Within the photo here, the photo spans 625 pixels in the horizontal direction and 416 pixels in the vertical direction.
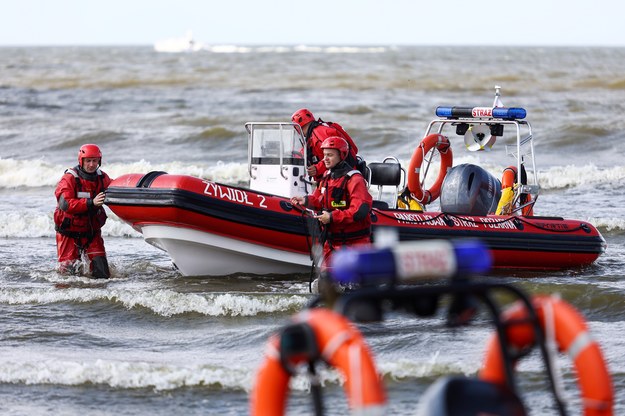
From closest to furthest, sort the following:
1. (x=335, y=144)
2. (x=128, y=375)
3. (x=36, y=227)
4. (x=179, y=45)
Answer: (x=128, y=375) < (x=335, y=144) < (x=36, y=227) < (x=179, y=45)

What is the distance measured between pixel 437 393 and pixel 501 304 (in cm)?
516

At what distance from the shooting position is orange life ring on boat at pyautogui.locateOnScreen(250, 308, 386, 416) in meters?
2.44

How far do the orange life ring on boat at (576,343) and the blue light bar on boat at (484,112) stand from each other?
6282 millimetres

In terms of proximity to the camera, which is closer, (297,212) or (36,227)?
(297,212)

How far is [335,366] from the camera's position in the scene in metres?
2.60

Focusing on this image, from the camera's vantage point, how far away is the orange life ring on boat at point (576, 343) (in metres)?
2.71

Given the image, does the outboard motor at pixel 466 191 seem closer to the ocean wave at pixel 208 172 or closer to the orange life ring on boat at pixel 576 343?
the ocean wave at pixel 208 172

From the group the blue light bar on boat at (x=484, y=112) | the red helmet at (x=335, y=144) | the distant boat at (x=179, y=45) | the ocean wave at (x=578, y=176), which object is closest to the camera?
the red helmet at (x=335, y=144)

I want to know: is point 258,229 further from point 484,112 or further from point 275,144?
point 484,112

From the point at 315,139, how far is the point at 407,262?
569cm

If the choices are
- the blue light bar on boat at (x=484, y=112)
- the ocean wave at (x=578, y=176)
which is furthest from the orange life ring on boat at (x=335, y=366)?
the ocean wave at (x=578, y=176)

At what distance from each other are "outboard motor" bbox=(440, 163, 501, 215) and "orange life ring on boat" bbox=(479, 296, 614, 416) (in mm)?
6592

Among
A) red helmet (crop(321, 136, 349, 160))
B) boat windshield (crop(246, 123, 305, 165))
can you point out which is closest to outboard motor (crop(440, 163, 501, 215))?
boat windshield (crop(246, 123, 305, 165))

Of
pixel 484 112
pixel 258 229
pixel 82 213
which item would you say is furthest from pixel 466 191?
pixel 82 213
